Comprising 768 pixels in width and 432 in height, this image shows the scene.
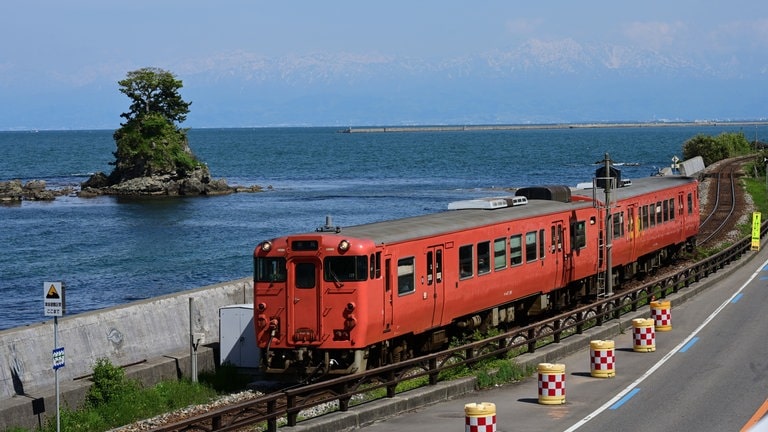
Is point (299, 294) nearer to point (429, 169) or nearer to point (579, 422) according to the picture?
point (579, 422)

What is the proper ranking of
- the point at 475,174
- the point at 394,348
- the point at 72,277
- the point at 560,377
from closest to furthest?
the point at 560,377, the point at 394,348, the point at 72,277, the point at 475,174

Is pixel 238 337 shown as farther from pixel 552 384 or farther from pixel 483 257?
pixel 552 384

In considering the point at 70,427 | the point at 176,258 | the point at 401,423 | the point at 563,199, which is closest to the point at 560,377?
the point at 401,423

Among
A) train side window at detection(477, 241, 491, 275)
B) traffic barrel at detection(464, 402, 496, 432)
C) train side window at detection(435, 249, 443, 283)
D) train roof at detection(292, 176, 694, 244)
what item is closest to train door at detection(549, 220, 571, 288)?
train roof at detection(292, 176, 694, 244)

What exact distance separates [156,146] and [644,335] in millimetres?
90452

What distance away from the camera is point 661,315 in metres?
28.1

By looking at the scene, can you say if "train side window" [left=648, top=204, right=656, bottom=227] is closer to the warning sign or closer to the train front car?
the train front car

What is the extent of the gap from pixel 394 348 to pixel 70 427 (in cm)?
663

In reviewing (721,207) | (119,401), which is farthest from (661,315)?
(721,207)

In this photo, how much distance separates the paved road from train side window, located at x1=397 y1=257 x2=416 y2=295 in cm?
308

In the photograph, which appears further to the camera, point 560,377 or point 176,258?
point 176,258

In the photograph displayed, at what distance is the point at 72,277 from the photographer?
56.5 meters

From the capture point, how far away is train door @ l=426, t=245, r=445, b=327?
2412cm

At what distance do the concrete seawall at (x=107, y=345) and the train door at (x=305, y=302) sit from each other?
130 inches
